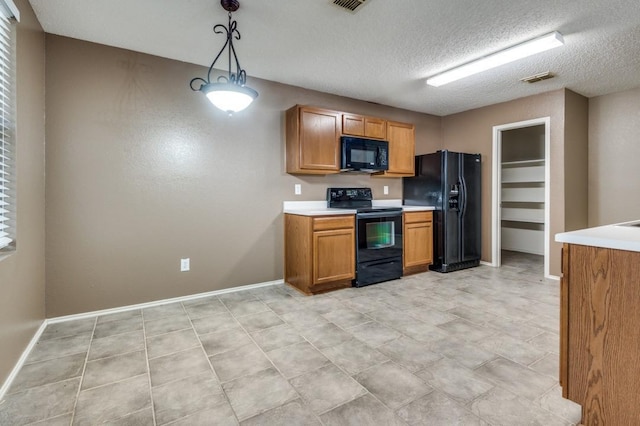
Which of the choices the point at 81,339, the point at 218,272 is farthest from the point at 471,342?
the point at 81,339

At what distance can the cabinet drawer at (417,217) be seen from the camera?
4.16 metres

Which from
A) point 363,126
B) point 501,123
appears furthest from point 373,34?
point 501,123

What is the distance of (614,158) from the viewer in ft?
13.5

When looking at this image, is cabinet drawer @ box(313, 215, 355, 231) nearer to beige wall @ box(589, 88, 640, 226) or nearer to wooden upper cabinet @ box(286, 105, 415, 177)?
wooden upper cabinet @ box(286, 105, 415, 177)

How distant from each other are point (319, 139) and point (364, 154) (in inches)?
26.3

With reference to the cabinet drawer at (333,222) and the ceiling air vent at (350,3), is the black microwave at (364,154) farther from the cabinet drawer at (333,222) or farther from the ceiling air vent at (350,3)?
the ceiling air vent at (350,3)

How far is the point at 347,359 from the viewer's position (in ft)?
6.77

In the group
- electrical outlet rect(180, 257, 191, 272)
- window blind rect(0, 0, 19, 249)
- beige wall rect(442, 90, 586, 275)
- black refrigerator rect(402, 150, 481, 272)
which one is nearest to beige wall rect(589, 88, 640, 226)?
beige wall rect(442, 90, 586, 275)

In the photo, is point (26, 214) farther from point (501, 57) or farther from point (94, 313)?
point (501, 57)

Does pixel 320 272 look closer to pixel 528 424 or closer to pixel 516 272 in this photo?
pixel 528 424

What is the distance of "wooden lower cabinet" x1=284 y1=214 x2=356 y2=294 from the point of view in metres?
3.34

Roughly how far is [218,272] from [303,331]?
4.50 feet

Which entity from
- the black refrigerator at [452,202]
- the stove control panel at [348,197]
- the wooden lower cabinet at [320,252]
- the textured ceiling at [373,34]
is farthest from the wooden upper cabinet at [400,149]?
the wooden lower cabinet at [320,252]

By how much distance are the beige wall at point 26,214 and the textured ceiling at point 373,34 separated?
37 centimetres
